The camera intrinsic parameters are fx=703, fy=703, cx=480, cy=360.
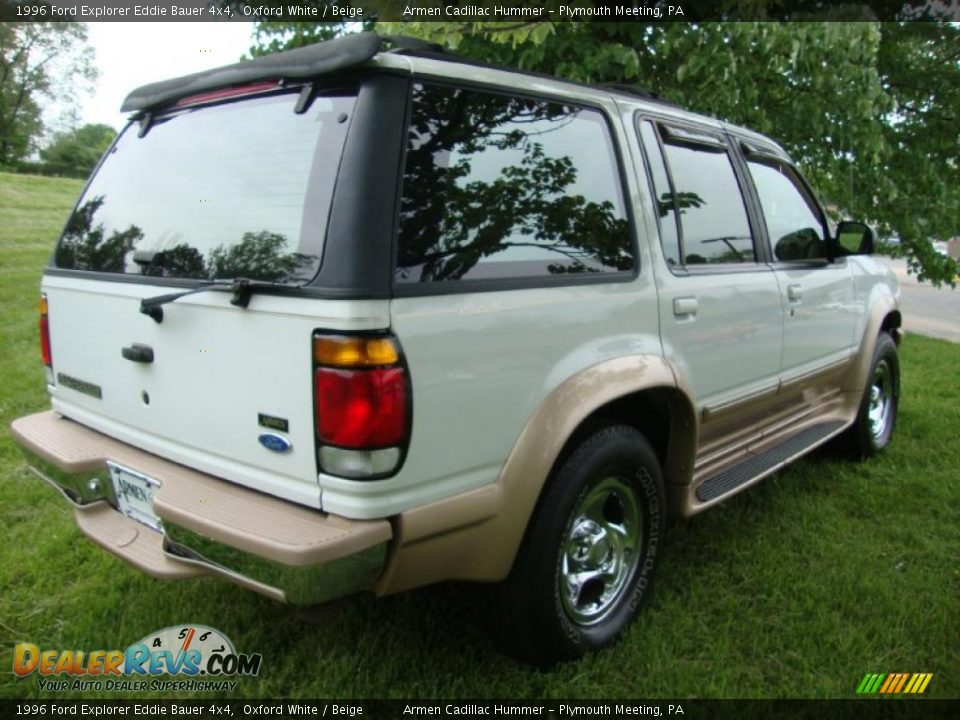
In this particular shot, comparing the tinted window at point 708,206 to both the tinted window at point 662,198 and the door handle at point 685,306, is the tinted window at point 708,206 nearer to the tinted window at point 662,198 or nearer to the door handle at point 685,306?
the tinted window at point 662,198

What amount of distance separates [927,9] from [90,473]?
7553mm

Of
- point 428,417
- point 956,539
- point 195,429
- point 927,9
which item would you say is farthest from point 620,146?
point 927,9

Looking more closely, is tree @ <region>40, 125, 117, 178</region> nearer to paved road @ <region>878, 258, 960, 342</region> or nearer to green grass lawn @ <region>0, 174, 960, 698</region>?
paved road @ <region>878, 258, 960, 342</region>

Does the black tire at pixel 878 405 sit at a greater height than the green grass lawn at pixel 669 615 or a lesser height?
greater

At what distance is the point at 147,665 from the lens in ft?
8.04

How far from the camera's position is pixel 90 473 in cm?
239

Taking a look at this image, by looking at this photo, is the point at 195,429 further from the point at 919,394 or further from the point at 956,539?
the point at 919,394

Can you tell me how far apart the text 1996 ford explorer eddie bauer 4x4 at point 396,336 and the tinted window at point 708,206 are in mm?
19

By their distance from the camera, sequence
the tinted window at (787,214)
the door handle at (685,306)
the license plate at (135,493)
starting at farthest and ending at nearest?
1. the tinted window at (787,214)
2. the door handle at (685,306)
3. the license plate at (135,493)

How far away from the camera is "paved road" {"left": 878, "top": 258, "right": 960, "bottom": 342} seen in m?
11.5

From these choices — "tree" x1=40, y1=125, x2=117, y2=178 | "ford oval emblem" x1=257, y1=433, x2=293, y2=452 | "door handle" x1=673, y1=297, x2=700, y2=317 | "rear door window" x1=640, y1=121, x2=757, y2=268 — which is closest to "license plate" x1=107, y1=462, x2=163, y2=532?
"ford oval emblem" x1=257, y1=433, x2=293, y2=452

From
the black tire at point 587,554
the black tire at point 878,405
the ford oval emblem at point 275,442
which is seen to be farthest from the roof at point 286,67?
the black tire at point 878,405

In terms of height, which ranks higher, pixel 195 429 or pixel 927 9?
pixel 927 9

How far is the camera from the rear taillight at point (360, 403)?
1.78 m
